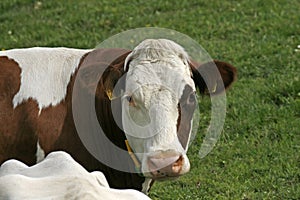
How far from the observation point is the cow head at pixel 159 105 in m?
6.12

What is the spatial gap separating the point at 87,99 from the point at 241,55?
14.6 ft

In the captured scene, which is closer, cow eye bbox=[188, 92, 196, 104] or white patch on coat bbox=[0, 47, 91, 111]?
cow eye bbox=[188, 92, 196, 104]

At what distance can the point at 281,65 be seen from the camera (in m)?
10.6

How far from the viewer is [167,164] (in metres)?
6.00

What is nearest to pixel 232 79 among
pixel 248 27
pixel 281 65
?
pixel 281 65

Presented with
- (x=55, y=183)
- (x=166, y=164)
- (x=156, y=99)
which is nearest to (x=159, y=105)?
(x=156, y=99)

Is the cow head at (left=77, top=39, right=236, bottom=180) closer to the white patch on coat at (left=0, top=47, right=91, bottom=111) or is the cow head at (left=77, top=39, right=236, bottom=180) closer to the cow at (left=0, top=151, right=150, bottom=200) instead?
the white patch on coat at (left=0, top=47, right=91, bottom=111)

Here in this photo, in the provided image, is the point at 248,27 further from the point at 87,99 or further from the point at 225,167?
the point at 87,99

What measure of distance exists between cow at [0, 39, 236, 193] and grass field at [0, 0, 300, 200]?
4.91 ft

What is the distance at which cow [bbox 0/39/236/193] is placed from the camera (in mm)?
6387

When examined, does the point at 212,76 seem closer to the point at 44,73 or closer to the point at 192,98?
the point at 192,98

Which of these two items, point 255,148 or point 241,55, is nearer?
point 255,148

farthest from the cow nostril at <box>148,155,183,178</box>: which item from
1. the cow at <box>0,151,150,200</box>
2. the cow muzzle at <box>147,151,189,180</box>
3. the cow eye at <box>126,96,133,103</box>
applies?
the cow at <box>0,151,150,200</box>

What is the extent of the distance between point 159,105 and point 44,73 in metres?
0.98
